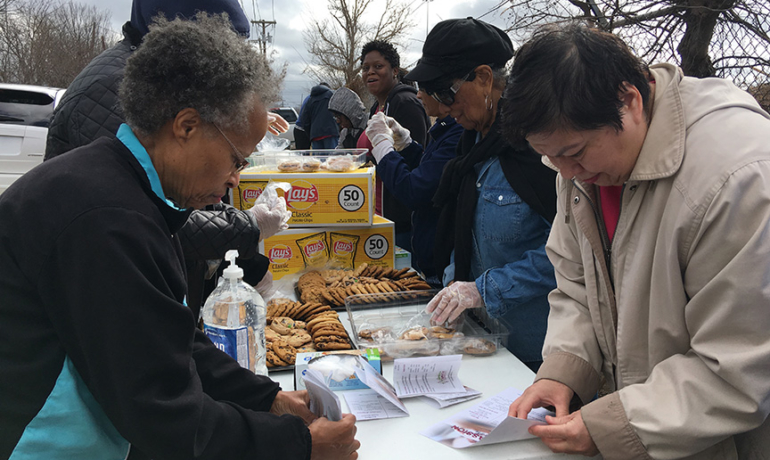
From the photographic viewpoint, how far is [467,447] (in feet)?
4.96

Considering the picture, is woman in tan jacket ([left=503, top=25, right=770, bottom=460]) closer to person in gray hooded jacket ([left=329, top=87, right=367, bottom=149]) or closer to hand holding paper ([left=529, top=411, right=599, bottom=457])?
hand holding paper ([left=529, top=411, right=599, bottom=457])

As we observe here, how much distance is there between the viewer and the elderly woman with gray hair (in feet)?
3.22

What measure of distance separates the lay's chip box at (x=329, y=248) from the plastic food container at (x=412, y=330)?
34.0 inches

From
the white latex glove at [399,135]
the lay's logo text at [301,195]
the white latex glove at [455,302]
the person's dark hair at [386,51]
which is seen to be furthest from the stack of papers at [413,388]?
the person's dark hair at [386,51]

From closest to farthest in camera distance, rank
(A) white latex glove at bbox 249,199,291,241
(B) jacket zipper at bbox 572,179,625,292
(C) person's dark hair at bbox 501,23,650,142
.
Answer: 1. (C) person's dark hair at bbox 501,23,650,142
2. (B) jacket zipper at bbox 572,179,625,292
3. (A) white latex glove at bbox 249,199,291,241

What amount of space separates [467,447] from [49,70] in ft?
92.9

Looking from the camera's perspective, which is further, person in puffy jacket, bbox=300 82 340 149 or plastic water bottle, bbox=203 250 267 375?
person in puffy jacket, bbox=300 82 340 149

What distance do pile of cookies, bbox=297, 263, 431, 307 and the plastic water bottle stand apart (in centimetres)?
77

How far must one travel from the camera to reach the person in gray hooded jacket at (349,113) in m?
7.23

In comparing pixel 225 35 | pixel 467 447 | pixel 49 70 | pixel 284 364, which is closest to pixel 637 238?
pixel 467 447

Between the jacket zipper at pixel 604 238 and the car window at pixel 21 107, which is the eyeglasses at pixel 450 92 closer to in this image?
the jacket zipper at pixel 604 238

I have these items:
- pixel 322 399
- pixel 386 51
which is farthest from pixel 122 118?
pixel 386 51

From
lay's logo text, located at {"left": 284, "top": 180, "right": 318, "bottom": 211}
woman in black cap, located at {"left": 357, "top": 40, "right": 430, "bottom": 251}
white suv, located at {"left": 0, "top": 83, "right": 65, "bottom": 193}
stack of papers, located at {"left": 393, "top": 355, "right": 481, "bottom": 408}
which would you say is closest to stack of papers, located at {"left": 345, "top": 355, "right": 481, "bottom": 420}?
stack of papers, located at {"left": 393, "top": 355, "right": 481, "bottom": 408}

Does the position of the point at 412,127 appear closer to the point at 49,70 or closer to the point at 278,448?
the point at 278,448
